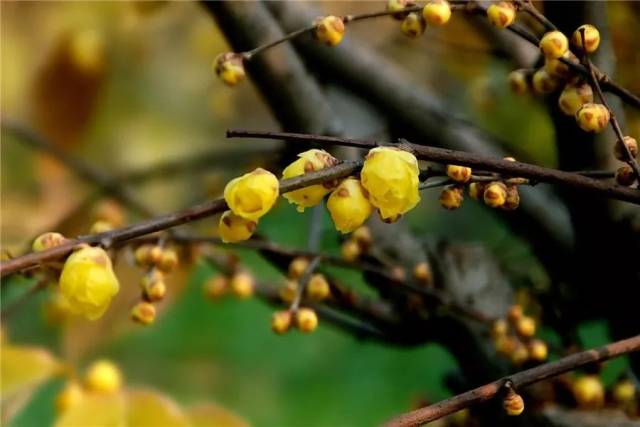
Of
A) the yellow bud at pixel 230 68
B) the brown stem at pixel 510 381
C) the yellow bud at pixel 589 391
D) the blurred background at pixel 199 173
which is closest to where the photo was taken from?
the brown stem at pixel 510 381

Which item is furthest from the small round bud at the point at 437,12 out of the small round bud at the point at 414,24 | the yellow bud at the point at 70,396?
the yellow bud at the point at 70,396

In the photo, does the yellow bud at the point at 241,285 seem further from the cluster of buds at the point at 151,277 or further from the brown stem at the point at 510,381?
the brown stem at the point at 510,381

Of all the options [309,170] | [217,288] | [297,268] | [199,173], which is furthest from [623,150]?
[199,173]

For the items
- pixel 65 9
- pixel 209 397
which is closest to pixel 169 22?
pixel 65 9

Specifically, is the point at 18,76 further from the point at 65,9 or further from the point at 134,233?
the point at 134,233

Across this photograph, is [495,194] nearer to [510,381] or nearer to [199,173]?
[510,381]

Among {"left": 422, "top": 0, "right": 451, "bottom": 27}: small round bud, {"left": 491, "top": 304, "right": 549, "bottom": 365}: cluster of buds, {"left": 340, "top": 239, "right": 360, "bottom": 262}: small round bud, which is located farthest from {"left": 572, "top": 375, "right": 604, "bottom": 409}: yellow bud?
{"left": 422, "top": 0, "right": 451, "bottom": 27}: small round bud
